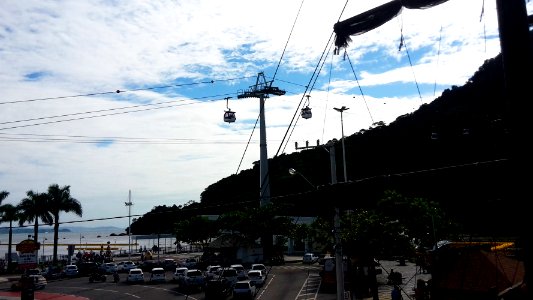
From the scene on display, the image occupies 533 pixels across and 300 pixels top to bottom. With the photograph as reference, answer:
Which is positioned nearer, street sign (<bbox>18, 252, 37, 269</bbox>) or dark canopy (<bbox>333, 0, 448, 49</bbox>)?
dark canopy (<bbox>333, 0, 448, 49</bbox>)

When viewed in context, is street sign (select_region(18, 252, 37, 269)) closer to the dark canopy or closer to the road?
the road

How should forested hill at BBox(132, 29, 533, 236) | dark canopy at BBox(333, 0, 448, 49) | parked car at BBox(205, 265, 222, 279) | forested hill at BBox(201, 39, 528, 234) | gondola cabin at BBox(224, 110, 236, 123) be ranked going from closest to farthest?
dark canopy at BBox(333, 0, 448, 49) → parked car at BBox(205, 265, 222, 279) → gondola cabin at BBox(224, 110, 236, 123) → forested hill at BBox(132, 29, 533, 236) → forested hill at BBox(201, 39, 528, 234)

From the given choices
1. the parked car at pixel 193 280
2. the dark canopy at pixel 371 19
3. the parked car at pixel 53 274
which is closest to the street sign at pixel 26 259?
the parked car at pixel 53 274

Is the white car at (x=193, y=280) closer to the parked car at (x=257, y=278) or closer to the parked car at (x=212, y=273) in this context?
the parked car at (x=212, y=273)

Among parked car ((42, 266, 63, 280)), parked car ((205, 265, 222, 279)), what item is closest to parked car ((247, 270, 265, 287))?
parked car ((205, 265, 222, 279))

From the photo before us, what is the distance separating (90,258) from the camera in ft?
234

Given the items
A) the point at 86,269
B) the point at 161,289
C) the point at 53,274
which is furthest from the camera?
the point at 86,269

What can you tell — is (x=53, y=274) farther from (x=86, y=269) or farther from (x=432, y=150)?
(x=432, y=150)

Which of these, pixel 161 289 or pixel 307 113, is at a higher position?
pixel 307 113

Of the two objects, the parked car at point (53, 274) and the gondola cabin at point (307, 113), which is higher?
the gondola cabin at point (307, 113)

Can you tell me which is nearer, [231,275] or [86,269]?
[231,275]

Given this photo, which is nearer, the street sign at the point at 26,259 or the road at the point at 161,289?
the road at the point at 161,289

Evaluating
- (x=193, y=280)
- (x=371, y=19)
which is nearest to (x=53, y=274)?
(x=193, y=280)

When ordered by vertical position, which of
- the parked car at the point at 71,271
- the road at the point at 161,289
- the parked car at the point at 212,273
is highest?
the parked car at the point at 212,273
